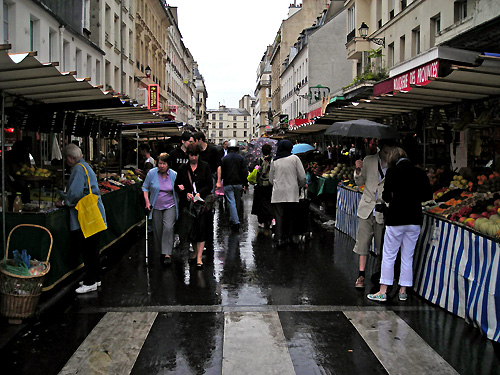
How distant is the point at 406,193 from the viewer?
6.10 meters

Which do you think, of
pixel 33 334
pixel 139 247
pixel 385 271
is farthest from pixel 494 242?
pixel 139 247

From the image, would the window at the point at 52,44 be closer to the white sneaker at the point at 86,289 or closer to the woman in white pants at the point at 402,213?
the white sneaker at the point at 86,289

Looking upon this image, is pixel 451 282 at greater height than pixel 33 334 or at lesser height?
greater

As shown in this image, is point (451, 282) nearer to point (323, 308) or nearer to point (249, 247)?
point (323, 308)

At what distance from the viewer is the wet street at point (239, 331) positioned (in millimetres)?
4442

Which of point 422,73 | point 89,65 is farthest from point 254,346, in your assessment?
point 89,65

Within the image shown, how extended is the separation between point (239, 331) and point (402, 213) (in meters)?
2.45

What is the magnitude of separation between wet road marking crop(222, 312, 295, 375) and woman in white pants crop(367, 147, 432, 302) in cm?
159

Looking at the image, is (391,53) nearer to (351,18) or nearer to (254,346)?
(351,18)

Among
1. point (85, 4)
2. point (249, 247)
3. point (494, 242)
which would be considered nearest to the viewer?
point (494, 242)

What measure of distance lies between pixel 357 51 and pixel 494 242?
22923 mm

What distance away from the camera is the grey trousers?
8.08 meters

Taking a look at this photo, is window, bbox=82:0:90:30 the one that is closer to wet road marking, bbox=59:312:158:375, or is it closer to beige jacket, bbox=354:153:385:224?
beige jacket, bbox=354:153:385:224

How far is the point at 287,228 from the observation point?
979cm
